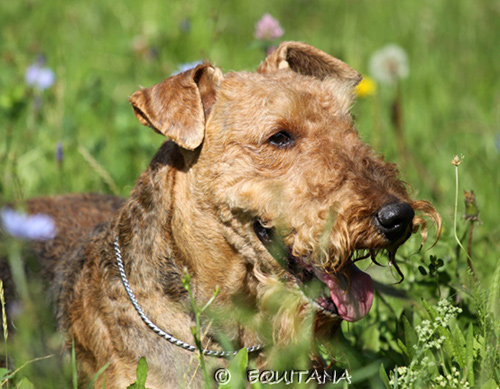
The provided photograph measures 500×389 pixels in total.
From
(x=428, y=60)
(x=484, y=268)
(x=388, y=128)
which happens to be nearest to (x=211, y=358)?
(x=484, y=268)

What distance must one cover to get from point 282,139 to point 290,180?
9.1 inches

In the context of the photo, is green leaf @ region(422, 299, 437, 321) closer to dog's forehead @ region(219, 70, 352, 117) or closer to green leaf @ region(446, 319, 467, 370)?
green leaf @ region(446, 319, 467, 370)

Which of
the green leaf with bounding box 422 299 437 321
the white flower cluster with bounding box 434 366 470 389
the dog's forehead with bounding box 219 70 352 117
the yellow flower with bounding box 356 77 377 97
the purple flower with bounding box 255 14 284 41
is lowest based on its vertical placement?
the white flower cluster with bounding box 434 366 470 389

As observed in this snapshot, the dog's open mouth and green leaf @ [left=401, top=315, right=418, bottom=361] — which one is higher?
the dog's open mouth

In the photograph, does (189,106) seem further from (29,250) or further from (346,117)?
(29,250)

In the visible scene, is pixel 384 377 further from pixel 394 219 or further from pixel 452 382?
pixel 394 219

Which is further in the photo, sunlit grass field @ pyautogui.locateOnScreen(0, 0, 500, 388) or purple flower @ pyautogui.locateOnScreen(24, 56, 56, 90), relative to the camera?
purple flower @ pyautogui.locateOnScreen(24, 56, 56, 90)

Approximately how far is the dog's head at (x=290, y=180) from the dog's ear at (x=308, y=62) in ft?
1.22

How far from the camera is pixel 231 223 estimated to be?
295cm

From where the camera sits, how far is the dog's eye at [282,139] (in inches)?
117

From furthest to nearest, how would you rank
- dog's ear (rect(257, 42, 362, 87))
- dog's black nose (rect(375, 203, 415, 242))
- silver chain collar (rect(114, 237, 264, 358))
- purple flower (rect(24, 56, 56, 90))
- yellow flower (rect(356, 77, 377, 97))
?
yellow flower (rect(356, 77, 377, 97)) < purple flower (rect(24, 56, 56, 90)) < dog's ear (rect(257, 42, 362, 87)) < silver chain collar (rect(114, 237, 264, 358)) < dog's black nose (rect(375, 203, 415, 242))

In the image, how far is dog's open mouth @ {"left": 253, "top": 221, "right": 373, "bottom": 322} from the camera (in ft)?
9.27

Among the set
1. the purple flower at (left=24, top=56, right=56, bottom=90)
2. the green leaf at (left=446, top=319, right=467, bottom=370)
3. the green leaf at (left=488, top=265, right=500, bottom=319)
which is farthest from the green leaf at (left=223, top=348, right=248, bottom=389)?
the purple flower at (left=24, top=56, right=56, bottom=90)

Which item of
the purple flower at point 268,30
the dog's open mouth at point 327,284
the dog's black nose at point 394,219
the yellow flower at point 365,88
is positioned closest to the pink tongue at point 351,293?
the dog's open mouth at point 327,284
